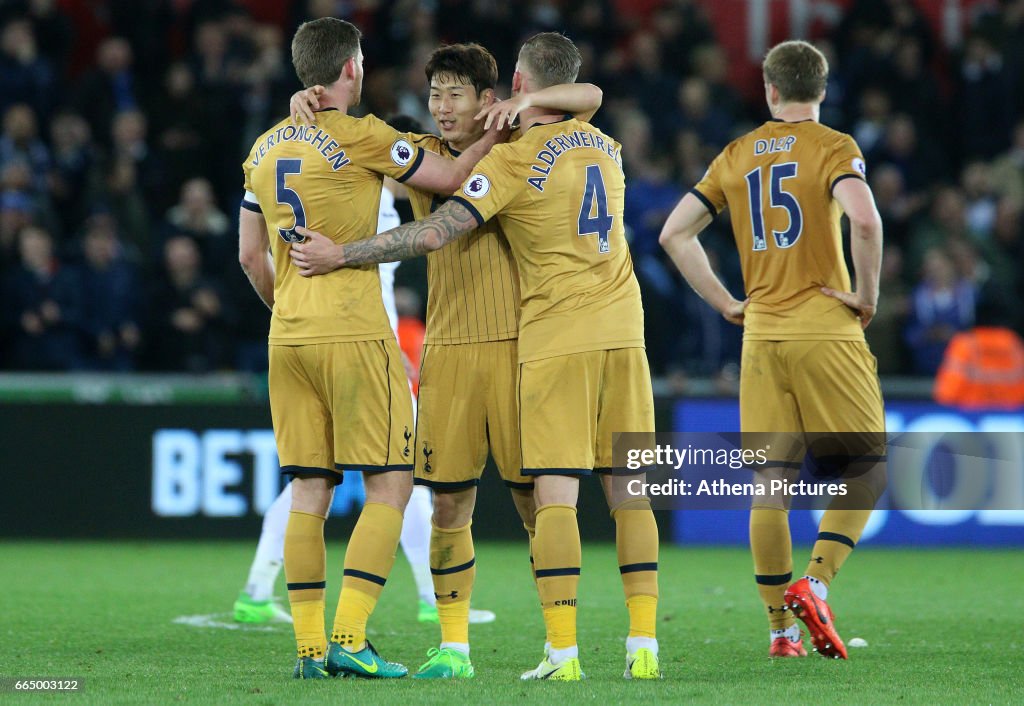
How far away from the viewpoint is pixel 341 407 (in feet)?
19.0

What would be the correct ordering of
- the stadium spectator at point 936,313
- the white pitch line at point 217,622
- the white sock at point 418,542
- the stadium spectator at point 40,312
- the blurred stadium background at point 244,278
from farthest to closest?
the stadium spectator at point 936,313, the stadium spectator at point 40,312, the blurred stadium background at point 244,278, the white sock at point 418,542, the white pitch line at point 217,622

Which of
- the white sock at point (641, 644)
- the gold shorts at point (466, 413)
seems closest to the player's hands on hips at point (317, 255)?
the gold shorts at point (466, 413)

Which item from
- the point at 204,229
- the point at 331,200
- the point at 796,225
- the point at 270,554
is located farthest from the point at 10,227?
the point at 796,225

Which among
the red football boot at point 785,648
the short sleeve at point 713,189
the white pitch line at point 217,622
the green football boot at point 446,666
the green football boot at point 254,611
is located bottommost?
the white pitch line at point 217,622

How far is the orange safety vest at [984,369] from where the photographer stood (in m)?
13.0

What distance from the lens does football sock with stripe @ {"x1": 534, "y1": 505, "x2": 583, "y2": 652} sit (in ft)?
18.5

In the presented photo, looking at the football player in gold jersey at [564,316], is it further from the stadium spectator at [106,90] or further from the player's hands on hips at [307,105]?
the stadium spectator at [106,90]

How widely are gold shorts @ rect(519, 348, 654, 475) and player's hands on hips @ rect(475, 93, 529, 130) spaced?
96 cm

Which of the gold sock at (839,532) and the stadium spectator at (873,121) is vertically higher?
the stadium spectator at (873,121)

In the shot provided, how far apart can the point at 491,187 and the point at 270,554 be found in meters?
2.88

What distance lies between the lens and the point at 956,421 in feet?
38.1

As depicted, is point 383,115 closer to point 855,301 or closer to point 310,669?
point 855,301

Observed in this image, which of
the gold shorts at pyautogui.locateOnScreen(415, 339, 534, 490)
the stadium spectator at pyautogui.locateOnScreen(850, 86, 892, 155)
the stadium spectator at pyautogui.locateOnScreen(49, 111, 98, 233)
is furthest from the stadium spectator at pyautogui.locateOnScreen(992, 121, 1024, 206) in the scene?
the gold shorts at pyautogui.locateOnScreen(415, 339, 534, 490)

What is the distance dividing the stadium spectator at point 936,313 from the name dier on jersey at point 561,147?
8.48 meters
